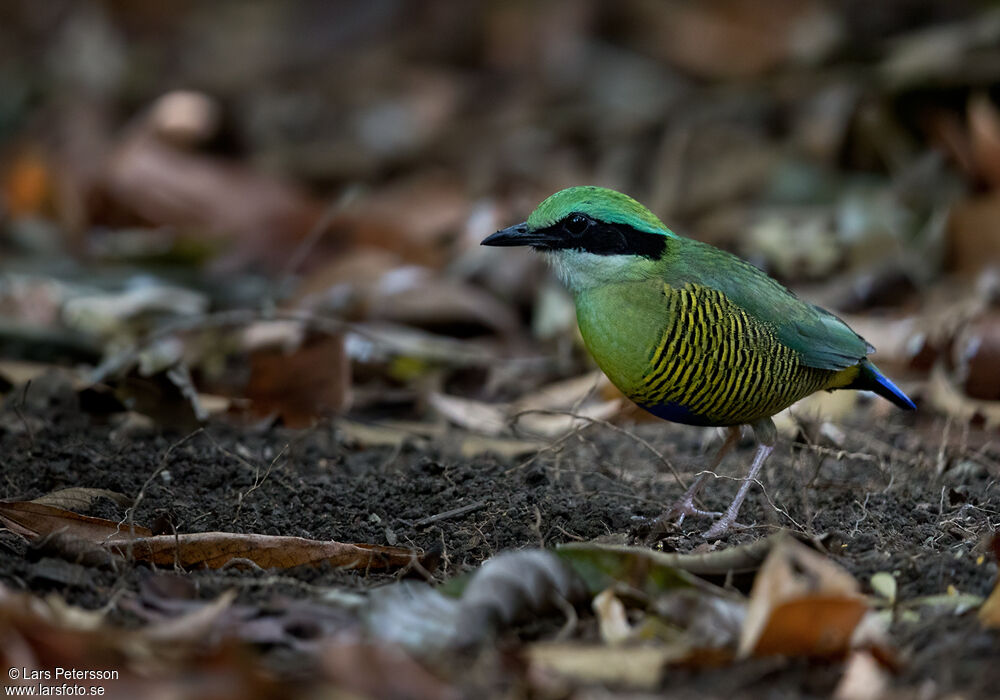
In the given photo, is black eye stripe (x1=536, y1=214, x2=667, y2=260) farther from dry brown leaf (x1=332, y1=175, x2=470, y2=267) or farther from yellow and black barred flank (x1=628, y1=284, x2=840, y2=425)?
dry brown leaf (x1=332, y1=175, x2=470, y2=267)

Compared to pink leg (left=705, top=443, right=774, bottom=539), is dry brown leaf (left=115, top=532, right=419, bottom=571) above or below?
below

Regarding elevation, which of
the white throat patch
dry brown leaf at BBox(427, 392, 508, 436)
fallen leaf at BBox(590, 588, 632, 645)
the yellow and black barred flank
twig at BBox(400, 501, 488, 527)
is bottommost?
dry brown leaf at BBox(427, 392, 508, 436)

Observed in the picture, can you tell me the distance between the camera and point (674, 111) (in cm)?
973

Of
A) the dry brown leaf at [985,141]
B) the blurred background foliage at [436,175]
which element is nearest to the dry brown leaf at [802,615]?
the blurred background foliage at [436,175]

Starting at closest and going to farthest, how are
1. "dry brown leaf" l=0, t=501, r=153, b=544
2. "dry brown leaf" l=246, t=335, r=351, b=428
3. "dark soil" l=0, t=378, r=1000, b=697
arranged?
1. "dark soil" l=0, t=378, r=1000, b=697
2. "dry brown leaf" l=0, t=501, r=153, b=544
3. "dry brown leaf" l=246, t=335, r=351, b=428

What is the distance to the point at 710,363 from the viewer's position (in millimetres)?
4105

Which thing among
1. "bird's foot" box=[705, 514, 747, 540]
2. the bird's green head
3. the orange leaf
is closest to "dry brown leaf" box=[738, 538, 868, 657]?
the orange leaf

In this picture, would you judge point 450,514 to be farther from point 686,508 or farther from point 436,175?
point 436,175

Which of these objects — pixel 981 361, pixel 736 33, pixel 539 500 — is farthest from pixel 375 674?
pixel 736 33

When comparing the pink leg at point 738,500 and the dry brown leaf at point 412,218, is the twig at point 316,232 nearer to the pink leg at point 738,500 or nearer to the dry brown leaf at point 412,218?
the dry brown leaf at point 412,218

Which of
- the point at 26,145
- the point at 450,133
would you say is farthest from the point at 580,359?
the point at 26,145

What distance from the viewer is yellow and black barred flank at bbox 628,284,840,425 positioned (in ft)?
13.4

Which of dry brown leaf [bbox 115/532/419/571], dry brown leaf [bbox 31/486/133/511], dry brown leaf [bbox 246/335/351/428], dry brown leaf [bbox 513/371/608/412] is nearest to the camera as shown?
dry brown leaf [bbox 115/532/419/571]

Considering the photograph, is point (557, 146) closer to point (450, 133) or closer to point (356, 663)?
point (450, 133)
